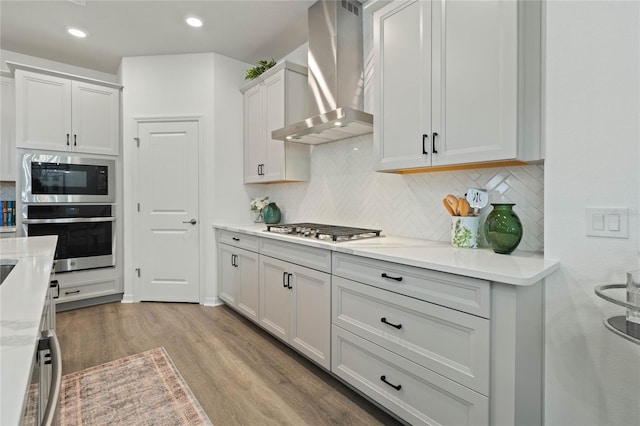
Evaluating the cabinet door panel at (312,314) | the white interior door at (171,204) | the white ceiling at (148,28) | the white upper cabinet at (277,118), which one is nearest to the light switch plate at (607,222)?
the cabinet door panel at (312,314)

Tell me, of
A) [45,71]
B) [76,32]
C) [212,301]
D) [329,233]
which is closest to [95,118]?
[45,71]

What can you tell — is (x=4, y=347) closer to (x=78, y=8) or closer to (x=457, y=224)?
(x=457, y=224)

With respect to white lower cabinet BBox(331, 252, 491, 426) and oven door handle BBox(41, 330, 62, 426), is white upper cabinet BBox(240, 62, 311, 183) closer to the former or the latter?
white lower cabinet BBox(331, 252, 491, 426)

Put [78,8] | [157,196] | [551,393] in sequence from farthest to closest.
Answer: [157,196] < [78,8] < [551,393]

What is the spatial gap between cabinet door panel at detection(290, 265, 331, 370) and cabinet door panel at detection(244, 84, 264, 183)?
1652 mm

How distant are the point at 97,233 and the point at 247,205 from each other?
1.70 metres

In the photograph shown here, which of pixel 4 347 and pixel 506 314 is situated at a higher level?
pixel 4 347

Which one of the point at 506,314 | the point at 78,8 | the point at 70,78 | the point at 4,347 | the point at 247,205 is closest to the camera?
the point at 4,347

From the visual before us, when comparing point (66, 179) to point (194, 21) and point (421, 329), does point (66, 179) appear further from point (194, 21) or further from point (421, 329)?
point (421, 329)

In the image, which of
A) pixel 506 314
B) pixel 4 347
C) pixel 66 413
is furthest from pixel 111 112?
pixel 506 314

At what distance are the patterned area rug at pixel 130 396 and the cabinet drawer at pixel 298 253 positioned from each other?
3.51ft

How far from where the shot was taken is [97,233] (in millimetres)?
3684

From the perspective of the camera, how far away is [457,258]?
157 centimetres

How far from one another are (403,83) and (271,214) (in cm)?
216
